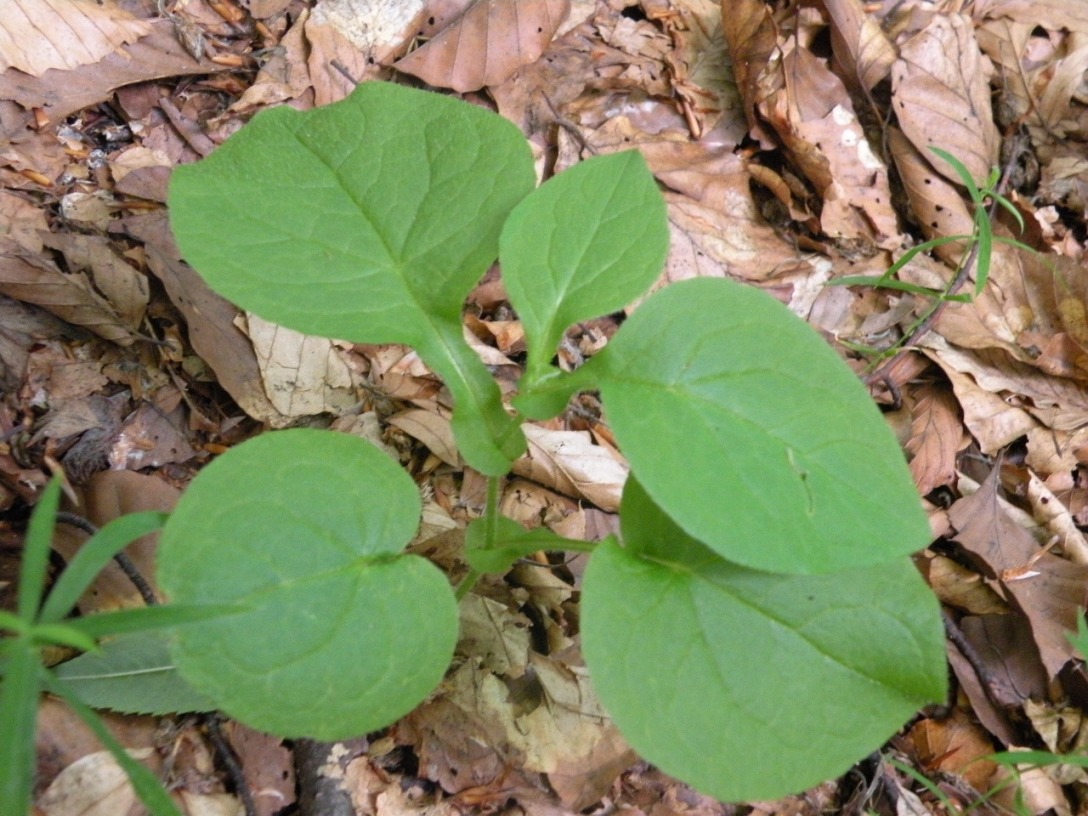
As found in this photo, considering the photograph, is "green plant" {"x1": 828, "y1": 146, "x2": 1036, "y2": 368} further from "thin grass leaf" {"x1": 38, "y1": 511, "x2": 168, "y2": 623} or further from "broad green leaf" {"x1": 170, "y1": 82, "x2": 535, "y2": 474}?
"thin grass leaf" {"x1": 38, "y1": 511, "x2": 168, "y2": 623}

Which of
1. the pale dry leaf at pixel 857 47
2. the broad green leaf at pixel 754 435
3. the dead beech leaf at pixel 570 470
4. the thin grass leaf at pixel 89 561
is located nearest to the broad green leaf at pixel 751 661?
the broad green leaf at pixel 754 435

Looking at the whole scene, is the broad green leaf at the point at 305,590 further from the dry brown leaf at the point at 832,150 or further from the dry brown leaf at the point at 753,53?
the dry brown leaf at the point at 753,53

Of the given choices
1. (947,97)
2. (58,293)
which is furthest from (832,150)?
(58,293)

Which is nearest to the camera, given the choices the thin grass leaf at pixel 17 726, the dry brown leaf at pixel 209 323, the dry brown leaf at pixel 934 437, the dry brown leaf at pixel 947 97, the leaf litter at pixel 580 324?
the thin grass leaf at pixel 17 726

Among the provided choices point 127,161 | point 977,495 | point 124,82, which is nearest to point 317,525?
point 127,161

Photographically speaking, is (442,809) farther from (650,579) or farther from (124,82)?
(124,82)

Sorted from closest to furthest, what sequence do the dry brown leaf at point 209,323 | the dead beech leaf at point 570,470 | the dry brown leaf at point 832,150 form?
the dry brown leaf at point 209,323, the dead beech leaf at point 570,470, the dry brown leaf at point 832,150
